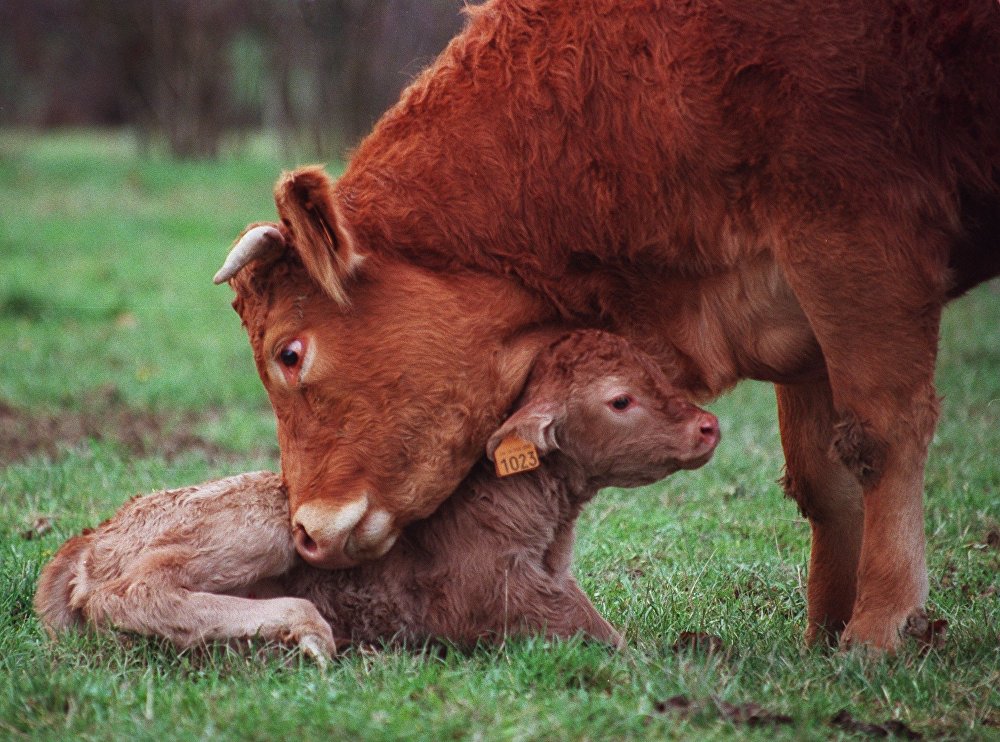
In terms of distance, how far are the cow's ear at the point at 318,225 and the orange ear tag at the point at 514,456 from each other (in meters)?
0.69

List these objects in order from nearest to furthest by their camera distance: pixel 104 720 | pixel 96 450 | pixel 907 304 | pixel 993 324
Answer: pixel 104 720 < pixel 907 304 < pixel 96 450 < pixel 993 324

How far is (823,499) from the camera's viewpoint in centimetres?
496

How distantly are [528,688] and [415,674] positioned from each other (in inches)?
12.7

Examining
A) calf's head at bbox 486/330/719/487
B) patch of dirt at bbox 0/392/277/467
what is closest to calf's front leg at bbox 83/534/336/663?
calf's head at bbox 486/330/719/487

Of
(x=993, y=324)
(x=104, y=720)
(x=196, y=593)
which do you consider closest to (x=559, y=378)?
(x=196, y=593)

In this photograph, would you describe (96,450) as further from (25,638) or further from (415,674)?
(415,674)

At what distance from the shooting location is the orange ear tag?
4.28m

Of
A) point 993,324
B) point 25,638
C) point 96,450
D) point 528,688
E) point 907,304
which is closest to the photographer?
point 528,688

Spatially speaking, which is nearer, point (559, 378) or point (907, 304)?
point (907, 304)

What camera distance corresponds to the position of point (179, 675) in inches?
154

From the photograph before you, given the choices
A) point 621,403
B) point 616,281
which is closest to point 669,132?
point 616,281

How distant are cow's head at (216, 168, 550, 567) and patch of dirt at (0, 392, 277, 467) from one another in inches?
134

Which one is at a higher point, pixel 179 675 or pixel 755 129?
pixel 755 129

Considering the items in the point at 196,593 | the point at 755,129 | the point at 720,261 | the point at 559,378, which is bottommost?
the point at 196,593
